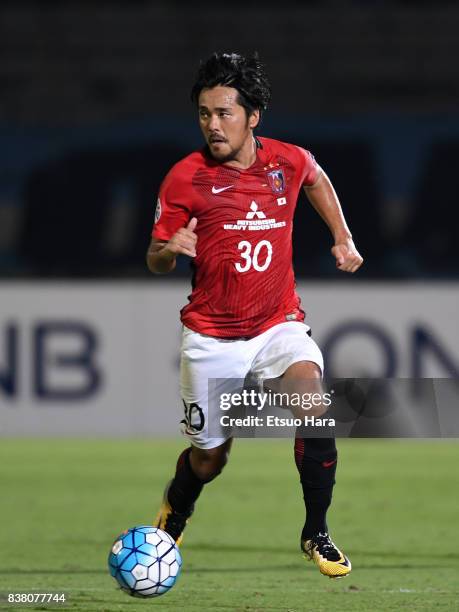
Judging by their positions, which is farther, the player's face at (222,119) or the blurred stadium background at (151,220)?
the blurred stadium background at (151,220)

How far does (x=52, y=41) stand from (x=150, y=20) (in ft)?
4.18

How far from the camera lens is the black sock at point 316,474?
18.2ft

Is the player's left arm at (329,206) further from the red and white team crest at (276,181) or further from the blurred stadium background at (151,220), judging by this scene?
the blurred stadium background at (151,220)

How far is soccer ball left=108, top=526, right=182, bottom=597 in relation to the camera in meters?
5.32

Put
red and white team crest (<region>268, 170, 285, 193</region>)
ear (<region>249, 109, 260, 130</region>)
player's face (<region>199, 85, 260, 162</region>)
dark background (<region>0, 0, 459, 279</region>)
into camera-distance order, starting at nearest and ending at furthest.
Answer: player's face (<region>199, 85, 260, 162</region>) → ear (<region>249, 109, 260, 130</region>) → red and white team crest (<region>268, 170, 285, 193</region>) → dark background (<region>0, 0, 459, 279</region>)

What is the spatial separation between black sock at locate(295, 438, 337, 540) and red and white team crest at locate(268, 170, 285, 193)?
3.39ft

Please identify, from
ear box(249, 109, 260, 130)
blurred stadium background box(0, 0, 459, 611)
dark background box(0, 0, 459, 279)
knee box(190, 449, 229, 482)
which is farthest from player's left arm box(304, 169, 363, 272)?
dark background box(0, 0, 459, 279)

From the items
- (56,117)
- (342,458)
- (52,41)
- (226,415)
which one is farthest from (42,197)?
(226,415)

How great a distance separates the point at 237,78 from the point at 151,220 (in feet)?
34.2

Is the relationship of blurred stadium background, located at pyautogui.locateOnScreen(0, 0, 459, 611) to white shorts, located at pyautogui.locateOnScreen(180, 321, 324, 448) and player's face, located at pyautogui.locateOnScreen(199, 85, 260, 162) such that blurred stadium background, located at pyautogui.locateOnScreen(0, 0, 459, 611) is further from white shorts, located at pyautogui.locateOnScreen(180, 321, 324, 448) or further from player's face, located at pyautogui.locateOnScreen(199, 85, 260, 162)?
player's face, located at pyautogui.locateOnScreen(199, 85, 260, 162)

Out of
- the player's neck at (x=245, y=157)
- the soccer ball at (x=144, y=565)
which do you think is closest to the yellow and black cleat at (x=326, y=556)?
the soccer ball at (x=144, y=565)

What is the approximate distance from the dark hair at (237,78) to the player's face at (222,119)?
2 centimetres

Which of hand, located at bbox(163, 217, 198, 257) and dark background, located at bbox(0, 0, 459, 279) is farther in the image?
dark background, located at bbox(0, 0, 459, 279)

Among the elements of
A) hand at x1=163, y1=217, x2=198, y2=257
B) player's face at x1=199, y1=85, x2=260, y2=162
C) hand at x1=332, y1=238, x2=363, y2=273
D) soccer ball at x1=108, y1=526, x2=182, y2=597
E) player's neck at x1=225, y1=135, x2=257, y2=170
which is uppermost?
player's face at x1=199, y1=85, x2=260, y2=162
